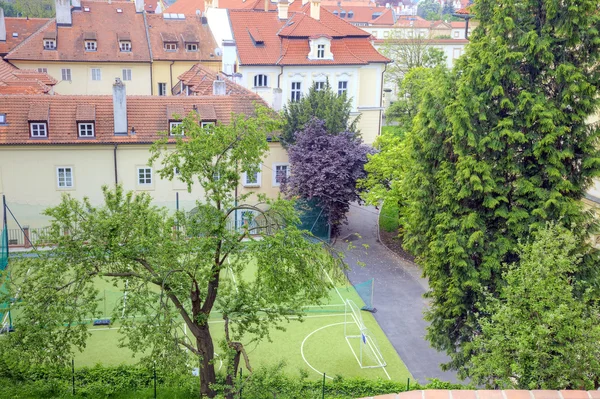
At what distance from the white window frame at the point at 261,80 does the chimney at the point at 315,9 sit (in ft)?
22.7

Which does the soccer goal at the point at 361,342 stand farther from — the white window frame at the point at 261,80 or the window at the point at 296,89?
the white window frame at the point at 261,80

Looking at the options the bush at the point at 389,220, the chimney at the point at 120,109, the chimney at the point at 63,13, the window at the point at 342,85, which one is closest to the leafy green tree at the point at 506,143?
the bush at the point at 389,220

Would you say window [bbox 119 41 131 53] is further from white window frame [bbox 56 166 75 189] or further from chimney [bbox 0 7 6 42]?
white window frame [bbox 56 166 75 189]

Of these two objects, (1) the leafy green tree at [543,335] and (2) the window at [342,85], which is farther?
(2) the window at [342,85]

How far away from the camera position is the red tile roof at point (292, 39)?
47.3 m

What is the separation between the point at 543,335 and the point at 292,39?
1462 inches

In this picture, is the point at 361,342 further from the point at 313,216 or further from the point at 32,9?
the point at 32,9

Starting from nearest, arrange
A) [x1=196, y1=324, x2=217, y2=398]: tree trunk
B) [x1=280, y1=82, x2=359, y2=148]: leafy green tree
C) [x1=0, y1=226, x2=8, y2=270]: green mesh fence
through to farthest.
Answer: [x1=196, y1=324, x2=217, y2=398]: tree trunk → [x1=0, y1=226, x2=8, y2=270]: green mesh fence → [x1=280, y1=82, x2=359, y2=148]: leafy green tree

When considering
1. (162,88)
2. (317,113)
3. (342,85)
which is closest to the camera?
(317,113)

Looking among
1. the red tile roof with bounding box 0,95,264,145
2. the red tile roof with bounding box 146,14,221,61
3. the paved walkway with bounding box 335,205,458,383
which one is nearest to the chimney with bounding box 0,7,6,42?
the red tile roof with bounding box 146,14,221,61

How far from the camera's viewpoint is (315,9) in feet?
165

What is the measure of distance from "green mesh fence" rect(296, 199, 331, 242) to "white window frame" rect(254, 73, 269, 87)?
15.4 meters

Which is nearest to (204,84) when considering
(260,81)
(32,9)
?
(260,81)

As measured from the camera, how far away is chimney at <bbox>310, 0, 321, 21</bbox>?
1972 inches
